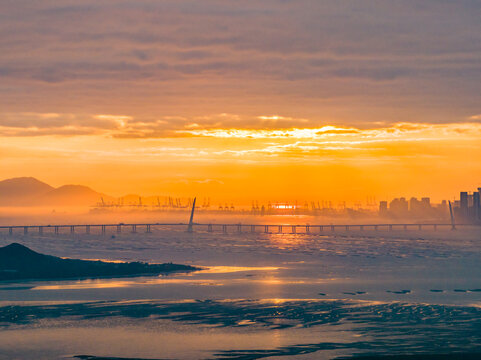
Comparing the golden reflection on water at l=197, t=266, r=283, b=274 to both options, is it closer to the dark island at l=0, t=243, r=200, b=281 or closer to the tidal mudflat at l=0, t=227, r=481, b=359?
the dark island at l=0, t=243, r=200, b=281

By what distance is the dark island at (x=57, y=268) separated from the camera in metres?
116

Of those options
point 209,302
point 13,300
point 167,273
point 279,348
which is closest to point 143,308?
point 209,302

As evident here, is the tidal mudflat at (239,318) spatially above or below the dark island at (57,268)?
below

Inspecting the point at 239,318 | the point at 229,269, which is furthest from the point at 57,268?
the point at 239,318

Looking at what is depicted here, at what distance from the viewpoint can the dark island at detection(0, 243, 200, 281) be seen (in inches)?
4557

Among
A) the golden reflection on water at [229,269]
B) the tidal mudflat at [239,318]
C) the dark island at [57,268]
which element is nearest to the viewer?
the tidal mudflat at [239,318]

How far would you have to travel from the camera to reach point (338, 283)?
97.6 meters

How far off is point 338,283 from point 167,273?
3648 centimetres

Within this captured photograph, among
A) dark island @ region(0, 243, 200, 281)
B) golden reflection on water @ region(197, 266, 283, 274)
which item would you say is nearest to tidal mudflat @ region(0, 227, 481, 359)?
dark island @ region(0, 243, 200, 281)

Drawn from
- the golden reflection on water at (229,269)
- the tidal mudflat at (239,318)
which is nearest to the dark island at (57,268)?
the golden reflection on water at (229,269)

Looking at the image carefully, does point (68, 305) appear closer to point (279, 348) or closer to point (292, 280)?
point (279, 348)

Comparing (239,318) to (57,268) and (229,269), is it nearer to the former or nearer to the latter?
(229,269)

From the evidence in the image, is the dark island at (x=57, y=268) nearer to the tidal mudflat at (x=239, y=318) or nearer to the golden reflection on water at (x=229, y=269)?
the golden reflection on water at (x=229, y=269)

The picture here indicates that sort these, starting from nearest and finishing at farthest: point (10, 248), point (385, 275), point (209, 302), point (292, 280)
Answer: point (209, 302)
point (292, 280)
point (385, 275)
point (10, 248)
